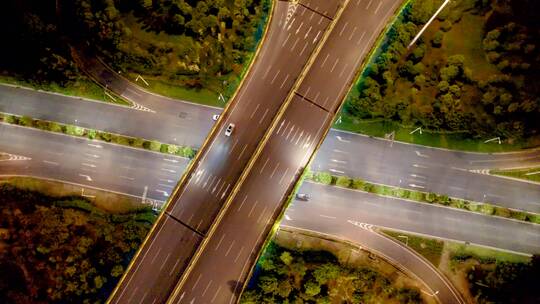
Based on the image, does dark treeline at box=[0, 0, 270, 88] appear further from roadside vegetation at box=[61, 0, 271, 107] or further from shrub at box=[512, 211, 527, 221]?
shrub at box=[512, 211, 527, 221]

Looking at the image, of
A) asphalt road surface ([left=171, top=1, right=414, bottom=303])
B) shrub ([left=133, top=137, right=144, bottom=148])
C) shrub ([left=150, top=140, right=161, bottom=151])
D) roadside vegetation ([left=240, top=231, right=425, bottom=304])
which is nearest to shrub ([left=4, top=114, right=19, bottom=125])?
shrub ([left=133, top=137, right=144, bottom=148])

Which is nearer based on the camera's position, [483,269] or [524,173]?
[483,269]

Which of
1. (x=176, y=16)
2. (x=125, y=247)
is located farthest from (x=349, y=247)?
(x=176, y=16)

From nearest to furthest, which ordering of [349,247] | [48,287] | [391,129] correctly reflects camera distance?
[48,287] < [349,247] < [391,129]

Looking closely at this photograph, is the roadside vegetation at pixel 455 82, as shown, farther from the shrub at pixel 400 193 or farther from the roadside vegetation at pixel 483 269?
the roadside vegetation at pixel 483 269

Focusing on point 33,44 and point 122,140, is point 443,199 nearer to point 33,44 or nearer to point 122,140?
point 122,140

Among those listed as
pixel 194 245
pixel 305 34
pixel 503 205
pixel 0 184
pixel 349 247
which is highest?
pixel 305 34

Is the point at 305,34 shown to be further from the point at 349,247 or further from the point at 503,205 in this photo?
the point at 503,205

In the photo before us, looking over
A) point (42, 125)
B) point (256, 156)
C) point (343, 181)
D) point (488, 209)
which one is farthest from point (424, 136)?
point (42, 125)
